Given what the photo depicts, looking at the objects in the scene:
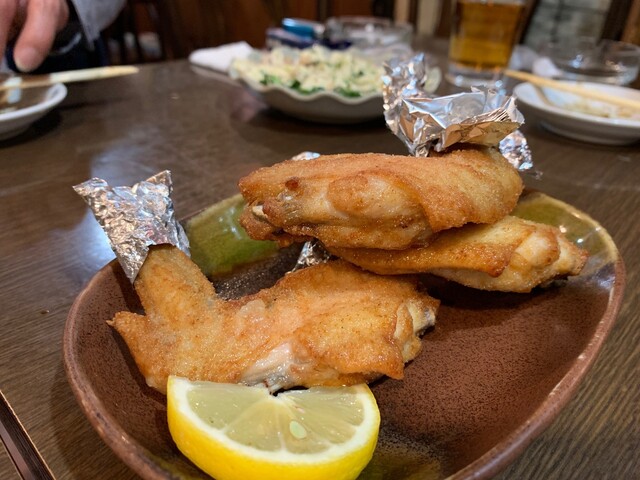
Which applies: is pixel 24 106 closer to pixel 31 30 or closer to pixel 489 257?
pixel 31 30

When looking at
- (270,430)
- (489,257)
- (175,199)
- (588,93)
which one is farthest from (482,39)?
(270,430)

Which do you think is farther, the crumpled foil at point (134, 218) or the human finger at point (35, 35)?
the human finger at point (35, 35)

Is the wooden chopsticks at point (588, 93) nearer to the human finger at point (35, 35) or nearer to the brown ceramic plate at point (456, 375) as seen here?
the brown ceramic plate at point (456, 375)

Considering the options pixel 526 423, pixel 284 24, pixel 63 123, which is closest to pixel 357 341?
pixel 526 423

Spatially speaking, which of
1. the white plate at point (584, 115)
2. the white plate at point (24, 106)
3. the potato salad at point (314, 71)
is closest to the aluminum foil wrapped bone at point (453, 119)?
the potato salad at point (314, 71)

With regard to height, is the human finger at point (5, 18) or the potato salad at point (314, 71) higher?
the human finger at point (5, 18)

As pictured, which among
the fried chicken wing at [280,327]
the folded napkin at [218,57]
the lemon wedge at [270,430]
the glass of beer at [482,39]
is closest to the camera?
the lemon wedge at [270,430]

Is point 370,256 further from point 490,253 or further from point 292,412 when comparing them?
point 292,412
